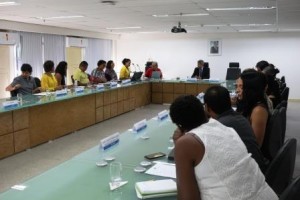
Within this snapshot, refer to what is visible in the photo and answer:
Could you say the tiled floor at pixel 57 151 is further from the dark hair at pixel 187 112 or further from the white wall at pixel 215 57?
the white wall at pixel 215 57

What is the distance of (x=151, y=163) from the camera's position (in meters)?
2.16

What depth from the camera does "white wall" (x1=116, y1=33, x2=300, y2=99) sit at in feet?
→ 36.0

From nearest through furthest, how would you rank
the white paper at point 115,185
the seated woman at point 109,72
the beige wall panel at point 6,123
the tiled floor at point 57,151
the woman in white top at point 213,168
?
1. the woman in white top at point 213,168
2. the white paper at point 115,185
3. the tiled floor at point 57,151
4. the beige wall panel at point 6,123
5. the seated woman at point 109,72

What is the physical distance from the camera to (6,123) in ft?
13.8

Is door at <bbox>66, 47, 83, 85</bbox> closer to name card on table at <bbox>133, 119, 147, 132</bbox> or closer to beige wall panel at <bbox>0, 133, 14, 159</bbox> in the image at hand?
A: beige wall panel at <bbox>0, 133, 14, 159</bbox>

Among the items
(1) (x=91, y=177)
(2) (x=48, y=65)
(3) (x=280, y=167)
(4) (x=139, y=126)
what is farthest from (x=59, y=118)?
(3) (x=280, y=167)

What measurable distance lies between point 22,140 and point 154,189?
135 inches

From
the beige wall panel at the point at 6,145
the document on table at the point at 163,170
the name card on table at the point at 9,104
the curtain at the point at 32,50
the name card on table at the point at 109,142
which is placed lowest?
the beige wall panel at the point at 6,145

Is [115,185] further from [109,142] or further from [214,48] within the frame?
[214,48]

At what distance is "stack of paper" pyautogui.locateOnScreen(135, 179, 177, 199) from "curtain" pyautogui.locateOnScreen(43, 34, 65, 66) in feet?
27.8

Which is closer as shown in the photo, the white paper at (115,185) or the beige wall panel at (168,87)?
the white paper at (115,185)

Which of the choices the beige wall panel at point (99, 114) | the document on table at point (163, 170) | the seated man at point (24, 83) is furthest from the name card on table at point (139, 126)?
the beige wall panel at point (99, 114)

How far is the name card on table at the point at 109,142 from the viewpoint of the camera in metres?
2.49

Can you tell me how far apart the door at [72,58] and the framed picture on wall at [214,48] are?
474 cm
